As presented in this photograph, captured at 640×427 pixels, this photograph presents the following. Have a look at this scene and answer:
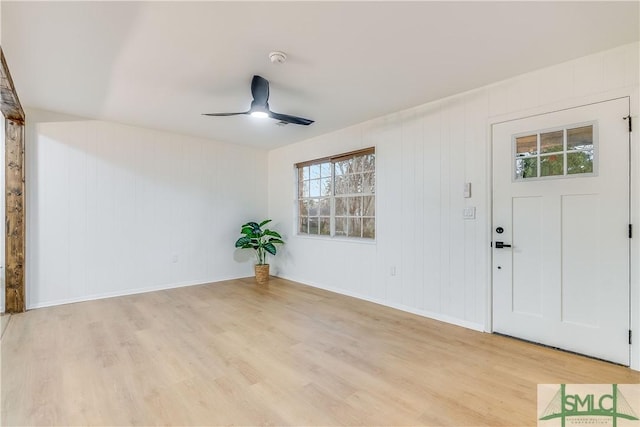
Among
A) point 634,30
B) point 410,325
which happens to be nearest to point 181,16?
point 634,30

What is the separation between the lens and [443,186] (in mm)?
3396

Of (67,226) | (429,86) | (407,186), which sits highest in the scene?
(429,86)

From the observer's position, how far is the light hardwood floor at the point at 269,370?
1809mm

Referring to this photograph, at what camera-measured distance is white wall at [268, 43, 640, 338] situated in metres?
2.60

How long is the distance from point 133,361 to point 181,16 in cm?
254

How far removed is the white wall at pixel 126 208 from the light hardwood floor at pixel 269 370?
764mm

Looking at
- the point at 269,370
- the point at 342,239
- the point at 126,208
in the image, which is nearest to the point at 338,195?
the point at 342,239

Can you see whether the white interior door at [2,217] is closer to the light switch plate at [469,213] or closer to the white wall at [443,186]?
the white wall at [443,186]

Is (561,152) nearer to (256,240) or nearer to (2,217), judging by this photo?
(256,240)

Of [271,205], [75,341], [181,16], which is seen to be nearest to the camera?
[181,16]

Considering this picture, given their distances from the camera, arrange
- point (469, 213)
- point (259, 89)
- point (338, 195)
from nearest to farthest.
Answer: point (259, 89) < point (469, 213) < point (338, 195)

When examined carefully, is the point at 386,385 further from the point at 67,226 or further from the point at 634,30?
the point at 67,226

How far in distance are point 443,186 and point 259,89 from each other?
2163 millimetres

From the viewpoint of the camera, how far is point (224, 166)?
5449 mm
